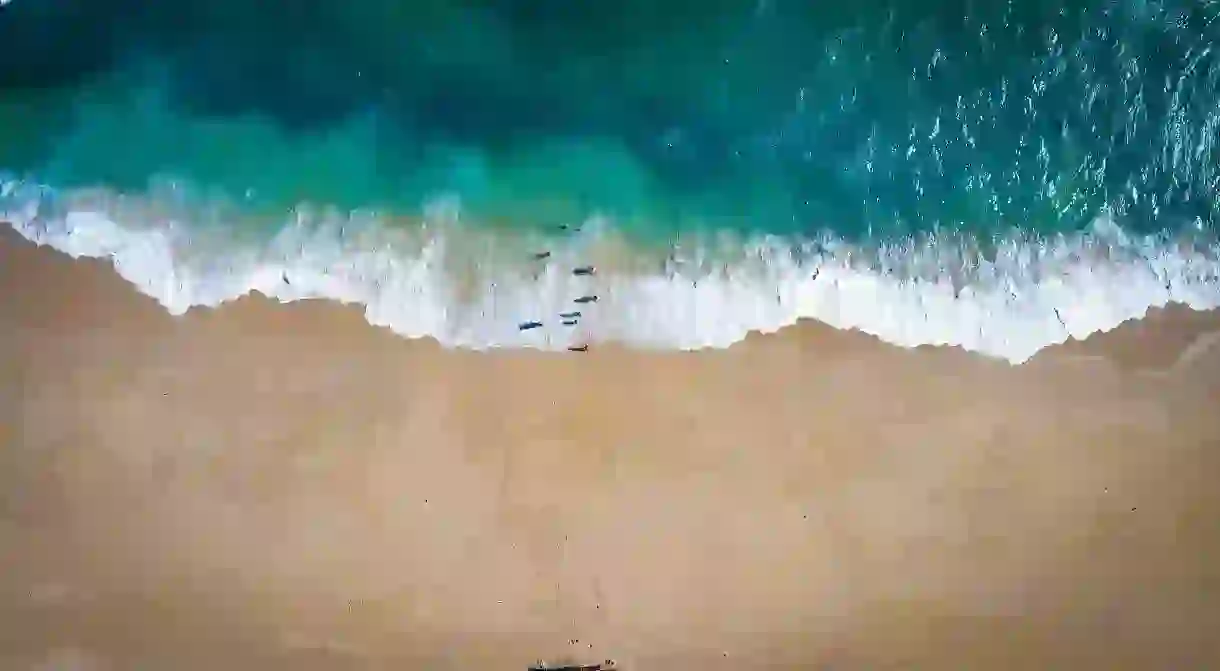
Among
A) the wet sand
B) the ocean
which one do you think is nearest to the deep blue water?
the ocean

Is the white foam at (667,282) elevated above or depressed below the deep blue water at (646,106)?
below

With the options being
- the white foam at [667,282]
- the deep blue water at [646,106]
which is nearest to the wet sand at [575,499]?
the white foam at [667,282]

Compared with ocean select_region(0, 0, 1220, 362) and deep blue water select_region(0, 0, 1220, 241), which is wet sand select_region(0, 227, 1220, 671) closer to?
ocean select_region(0, 0, 1220, 362)

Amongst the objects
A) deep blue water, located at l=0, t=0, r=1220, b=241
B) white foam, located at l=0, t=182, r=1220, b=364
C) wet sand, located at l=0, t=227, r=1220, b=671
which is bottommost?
wet sand, located at l=0, t=227, r=1220, b=671

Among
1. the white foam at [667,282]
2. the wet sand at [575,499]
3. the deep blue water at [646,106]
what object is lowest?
the wet sand at [575,499]

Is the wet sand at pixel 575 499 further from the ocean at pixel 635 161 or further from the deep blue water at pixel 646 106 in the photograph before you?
the deep blue water at pixel 646 106

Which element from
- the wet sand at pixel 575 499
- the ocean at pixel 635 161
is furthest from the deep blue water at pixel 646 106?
the wet sand at pixel 575 499

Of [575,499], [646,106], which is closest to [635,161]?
[646,106]

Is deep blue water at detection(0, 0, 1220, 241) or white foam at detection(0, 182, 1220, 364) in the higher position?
deep blue water at detection(0, 0, 1220, 241)
